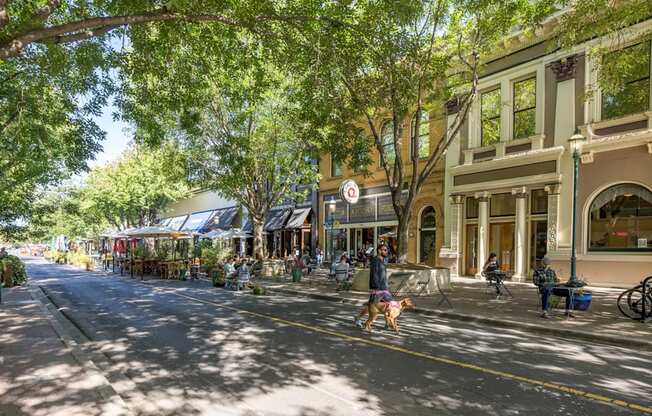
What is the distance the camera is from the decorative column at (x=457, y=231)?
20922 millimetres

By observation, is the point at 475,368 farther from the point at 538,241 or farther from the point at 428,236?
the point at 428,236

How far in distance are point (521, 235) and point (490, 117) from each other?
561 cm

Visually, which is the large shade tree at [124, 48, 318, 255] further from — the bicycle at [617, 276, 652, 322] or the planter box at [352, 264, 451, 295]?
the bicycle at [617, 276, 652, 322]

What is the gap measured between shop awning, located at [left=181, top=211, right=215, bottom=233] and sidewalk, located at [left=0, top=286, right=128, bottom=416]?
3273 centimetres

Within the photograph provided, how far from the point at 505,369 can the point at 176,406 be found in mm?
4456

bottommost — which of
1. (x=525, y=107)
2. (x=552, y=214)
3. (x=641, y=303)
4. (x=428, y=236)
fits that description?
(x=641, y=303)

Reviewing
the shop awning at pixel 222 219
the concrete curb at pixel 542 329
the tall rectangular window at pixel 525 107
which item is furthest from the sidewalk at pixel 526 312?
the shop awning at pixel 222 219

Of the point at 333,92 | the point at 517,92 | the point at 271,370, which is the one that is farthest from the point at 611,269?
the point at 271,370

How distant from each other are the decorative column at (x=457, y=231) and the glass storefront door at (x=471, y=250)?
322 mm

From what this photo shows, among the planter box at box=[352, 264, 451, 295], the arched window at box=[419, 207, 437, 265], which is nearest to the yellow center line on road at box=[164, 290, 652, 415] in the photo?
the planter box at box=[352, 264, 451, 295]

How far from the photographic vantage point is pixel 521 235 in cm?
1830

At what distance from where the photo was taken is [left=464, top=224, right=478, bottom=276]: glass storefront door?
68.0 ft

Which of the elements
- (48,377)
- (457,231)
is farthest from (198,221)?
(48,377)

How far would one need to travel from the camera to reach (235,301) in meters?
13.7
